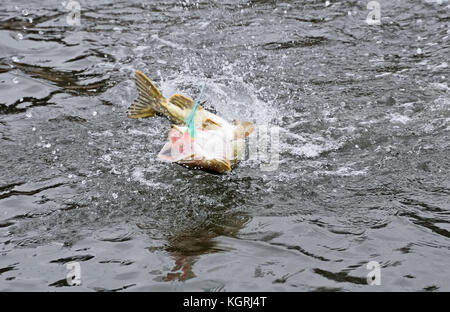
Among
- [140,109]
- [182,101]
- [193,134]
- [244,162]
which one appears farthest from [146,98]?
[244,162]

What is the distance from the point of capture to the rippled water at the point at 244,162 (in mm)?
4852

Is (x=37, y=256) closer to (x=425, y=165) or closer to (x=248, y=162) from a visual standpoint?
(x=248, y=162)

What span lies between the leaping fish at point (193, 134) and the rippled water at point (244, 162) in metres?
0.63

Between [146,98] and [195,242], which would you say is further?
[146,98]

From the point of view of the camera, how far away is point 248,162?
20.7 feet

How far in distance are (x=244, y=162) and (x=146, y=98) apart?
1347 mm

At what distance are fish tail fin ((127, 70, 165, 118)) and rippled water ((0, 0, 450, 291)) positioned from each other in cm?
78

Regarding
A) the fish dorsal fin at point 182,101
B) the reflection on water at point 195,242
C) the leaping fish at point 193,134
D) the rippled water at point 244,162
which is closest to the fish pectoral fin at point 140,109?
the leaping fish at point 193,134

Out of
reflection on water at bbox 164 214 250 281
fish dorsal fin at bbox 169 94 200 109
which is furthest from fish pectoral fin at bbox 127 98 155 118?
reflection on water at bbox 164 214 250 281

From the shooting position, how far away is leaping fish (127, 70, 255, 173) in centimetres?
490

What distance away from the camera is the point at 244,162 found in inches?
248

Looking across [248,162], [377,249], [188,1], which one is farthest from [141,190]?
[188,1]

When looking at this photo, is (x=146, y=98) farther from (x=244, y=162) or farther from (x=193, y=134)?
(x=244, y=162)

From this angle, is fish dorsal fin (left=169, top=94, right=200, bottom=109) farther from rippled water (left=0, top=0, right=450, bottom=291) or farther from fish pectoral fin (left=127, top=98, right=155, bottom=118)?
rippled water (left=0, top=0, right=450, bottom=291)
